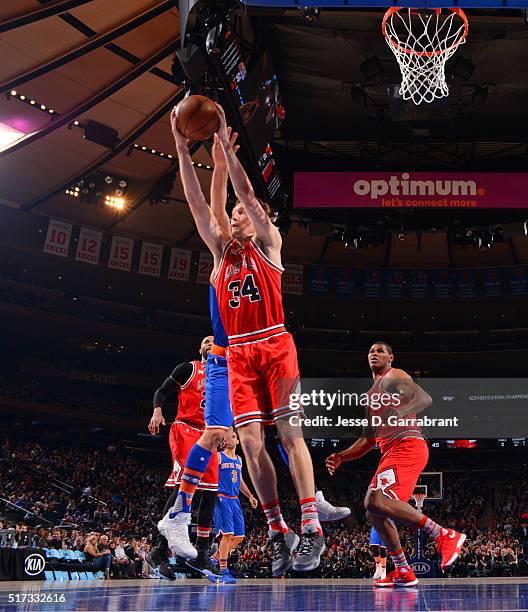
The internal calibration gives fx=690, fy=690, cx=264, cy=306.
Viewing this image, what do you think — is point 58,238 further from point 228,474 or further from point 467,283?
point 228,474

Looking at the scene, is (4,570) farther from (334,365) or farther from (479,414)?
(479,414)

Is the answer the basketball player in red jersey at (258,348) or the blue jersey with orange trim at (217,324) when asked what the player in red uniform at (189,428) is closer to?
the blue jersey with orange trim at (217,324)

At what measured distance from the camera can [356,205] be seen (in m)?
15.7

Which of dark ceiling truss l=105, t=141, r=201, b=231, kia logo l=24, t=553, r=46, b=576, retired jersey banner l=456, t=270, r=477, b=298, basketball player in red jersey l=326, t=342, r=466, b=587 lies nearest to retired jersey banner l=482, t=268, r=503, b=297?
retired jersey banner l=456, t=270, r=477, b=298

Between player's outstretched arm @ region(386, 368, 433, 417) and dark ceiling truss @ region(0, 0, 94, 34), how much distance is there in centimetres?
902

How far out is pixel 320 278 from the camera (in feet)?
95.5

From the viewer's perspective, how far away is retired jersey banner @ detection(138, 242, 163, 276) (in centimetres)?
2653

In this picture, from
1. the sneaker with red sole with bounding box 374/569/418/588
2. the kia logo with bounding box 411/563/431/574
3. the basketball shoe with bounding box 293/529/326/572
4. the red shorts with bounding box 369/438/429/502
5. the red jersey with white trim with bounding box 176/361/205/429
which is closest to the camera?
the basketball shoe with bounding box 293/529/326/572

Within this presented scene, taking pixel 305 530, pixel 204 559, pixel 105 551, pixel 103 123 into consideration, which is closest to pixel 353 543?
pixel 105 551

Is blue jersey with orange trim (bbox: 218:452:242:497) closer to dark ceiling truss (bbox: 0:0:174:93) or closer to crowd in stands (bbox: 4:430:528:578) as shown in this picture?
crowd in stands (bbox: 4:430:528:578)

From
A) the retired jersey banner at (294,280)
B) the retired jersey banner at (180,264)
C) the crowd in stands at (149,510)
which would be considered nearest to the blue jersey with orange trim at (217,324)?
the crowd in stands at (149,510)

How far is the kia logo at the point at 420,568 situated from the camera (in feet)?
63.7

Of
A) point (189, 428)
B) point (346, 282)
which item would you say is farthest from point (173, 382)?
point (346, 282)

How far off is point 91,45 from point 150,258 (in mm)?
13526
